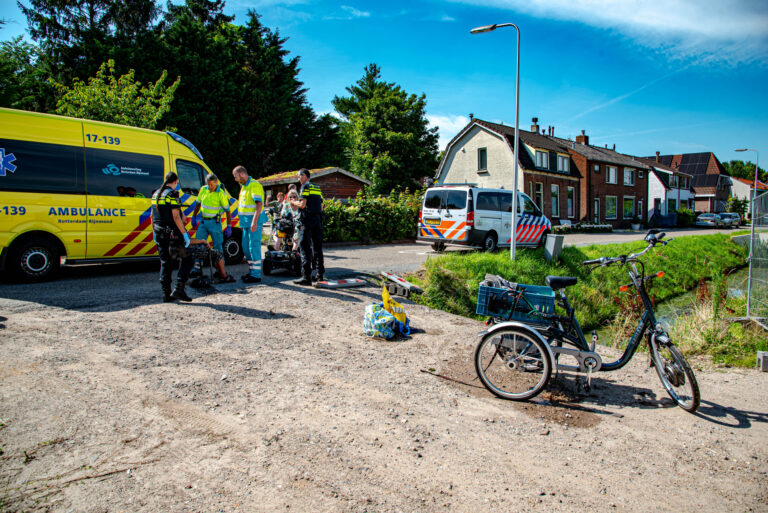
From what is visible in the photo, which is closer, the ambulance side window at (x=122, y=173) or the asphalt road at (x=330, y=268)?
the ambulance side window at (x=122, y=173)

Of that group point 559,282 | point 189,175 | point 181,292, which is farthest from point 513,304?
point 189,175

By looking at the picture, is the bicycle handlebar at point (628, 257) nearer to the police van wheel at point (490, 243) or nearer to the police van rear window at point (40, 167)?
the police van rear window at point (40, 167)

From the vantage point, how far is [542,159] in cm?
3459

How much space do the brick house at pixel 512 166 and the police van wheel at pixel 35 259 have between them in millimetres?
28943

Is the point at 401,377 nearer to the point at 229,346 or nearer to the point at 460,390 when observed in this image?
the point at 460,390

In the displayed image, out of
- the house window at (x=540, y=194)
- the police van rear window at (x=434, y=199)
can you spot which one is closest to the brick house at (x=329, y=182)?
the police van rear window at (x=434, y=199)

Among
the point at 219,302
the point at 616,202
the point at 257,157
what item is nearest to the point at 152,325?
the point at 219,302

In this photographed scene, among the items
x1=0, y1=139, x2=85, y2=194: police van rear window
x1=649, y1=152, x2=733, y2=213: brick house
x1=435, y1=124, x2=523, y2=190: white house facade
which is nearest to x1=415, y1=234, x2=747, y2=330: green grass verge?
x1=0, y1=139, x2=85, y2=194: police van rear window

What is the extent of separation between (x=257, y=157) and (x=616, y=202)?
106 ft

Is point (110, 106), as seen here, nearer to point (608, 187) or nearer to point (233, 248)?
point (233, 248)

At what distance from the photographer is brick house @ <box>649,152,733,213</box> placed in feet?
228

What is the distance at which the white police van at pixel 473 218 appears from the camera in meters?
13.7

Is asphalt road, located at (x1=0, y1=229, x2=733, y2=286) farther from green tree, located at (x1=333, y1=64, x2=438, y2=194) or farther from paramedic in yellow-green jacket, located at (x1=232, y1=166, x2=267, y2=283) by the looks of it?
green tree, located at (x1=333, y1=64, x2=438, y2=194)

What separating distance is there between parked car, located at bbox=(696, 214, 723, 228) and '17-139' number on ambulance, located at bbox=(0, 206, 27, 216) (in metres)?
53.5
